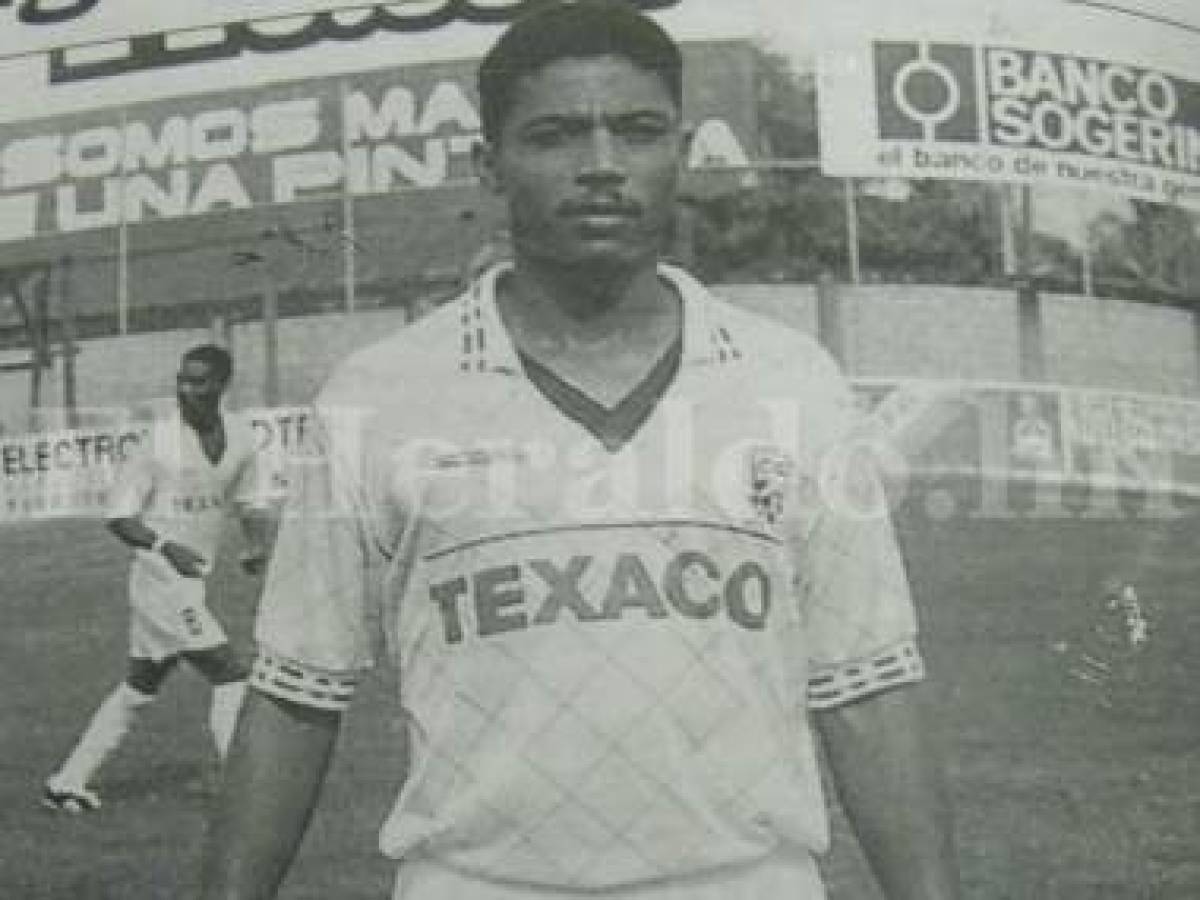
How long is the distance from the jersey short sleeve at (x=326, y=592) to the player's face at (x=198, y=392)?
345 mm

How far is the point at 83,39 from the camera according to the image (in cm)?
139

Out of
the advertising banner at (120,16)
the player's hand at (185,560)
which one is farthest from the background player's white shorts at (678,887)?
the advertising banner at (120,16)

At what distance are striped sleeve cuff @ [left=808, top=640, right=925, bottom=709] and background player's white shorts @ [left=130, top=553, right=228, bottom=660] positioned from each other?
48 centimetres

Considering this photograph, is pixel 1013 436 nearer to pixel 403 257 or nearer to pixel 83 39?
pixel 403 257

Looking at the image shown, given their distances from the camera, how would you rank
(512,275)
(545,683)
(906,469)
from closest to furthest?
(545,683) → (512,275) → (906,469)

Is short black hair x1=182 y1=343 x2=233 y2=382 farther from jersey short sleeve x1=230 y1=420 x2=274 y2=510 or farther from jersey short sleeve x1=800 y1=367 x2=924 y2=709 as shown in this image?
jersey short sleeve x1=800 y1=367 x2=924 y2=709

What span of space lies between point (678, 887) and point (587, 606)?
0.49 ft

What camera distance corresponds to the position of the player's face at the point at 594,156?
990 millimetres

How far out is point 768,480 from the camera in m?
0.98

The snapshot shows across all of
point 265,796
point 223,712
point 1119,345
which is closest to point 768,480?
point 265,796

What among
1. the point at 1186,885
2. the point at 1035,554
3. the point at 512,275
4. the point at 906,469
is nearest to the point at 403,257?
the point at 512,275

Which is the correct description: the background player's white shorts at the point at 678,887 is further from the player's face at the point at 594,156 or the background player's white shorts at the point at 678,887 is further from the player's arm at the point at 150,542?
the player's arm at the point at 150,542

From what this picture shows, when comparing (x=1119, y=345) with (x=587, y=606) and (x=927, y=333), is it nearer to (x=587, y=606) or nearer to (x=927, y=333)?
(x=927, y=333)

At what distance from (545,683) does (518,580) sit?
55mm
